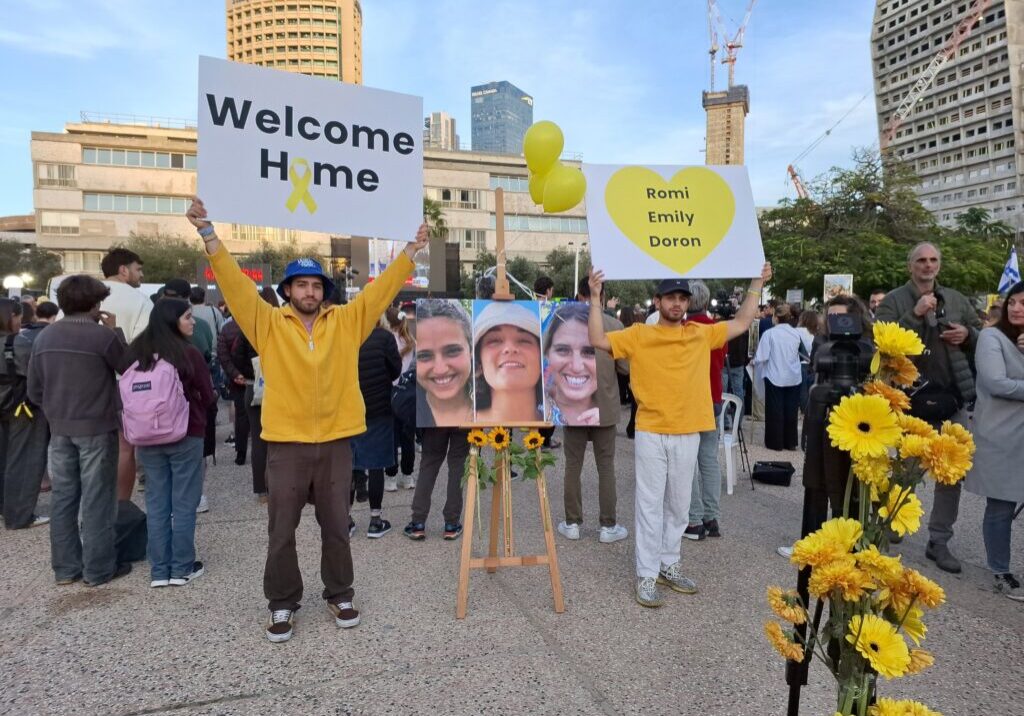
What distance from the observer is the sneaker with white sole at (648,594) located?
371 centimetres

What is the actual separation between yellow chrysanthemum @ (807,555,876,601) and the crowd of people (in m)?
2.19

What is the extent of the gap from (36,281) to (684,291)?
58833 millimetres

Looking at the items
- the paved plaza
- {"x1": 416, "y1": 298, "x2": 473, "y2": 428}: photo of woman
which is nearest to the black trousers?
the paved plaza

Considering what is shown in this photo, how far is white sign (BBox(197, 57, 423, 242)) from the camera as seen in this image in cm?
309

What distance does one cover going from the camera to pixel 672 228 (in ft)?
12.0

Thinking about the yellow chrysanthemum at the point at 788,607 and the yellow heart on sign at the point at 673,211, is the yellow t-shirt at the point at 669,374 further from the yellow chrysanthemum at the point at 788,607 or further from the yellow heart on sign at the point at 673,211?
the yellow chrysanthemum at the point at 788,607

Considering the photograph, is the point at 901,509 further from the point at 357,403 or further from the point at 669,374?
the point at 357,403

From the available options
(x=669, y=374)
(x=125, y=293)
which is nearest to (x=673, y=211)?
(x=669, y=374)

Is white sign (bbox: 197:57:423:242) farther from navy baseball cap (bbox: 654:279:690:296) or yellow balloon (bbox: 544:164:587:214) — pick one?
navy baseball cap (bbox: 654:279:690:296)

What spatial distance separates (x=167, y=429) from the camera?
12.6 feet

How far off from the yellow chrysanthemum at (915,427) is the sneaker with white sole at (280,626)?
3.03m

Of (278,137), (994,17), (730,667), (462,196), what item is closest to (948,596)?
(730,667)

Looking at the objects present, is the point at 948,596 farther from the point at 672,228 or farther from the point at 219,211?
the point at 219,211

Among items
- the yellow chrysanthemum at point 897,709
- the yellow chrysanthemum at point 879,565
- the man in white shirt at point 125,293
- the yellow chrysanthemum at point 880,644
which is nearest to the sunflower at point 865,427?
the yellow chrysanthemum at point 879,565
